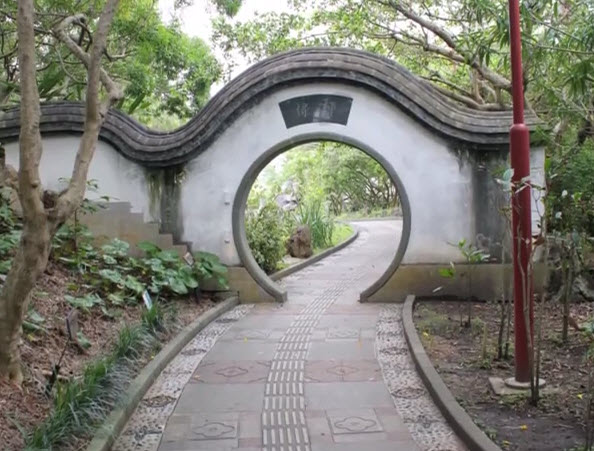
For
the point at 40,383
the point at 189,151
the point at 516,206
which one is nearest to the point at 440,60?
the point at 189,151

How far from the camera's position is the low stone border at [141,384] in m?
4.46

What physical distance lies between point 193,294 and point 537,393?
5719mm

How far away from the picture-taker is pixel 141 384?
18.4 feet

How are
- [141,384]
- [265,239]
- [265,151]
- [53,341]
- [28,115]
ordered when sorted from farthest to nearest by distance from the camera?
[265,239] < [265,151] < [53,341] < [141,384] < [28,115]

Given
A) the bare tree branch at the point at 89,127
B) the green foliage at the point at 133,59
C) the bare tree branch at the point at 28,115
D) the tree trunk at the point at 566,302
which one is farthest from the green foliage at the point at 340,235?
the bare tree branch at the point at 28,115

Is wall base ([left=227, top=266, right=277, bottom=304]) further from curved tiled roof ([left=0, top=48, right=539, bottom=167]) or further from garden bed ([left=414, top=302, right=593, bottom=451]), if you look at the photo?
garden bed ([left=414, top=302, right=593, bottom=451])

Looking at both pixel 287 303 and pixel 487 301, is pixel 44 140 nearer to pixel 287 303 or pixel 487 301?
pixel 287 303

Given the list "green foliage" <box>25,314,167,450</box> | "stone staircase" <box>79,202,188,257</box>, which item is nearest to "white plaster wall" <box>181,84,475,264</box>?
"stone staircase" <box>79,202,188,257</box>

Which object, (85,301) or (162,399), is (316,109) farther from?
(162,399)

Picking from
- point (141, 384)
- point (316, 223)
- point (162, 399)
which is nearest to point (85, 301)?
point (141, 384)

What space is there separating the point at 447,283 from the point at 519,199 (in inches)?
180

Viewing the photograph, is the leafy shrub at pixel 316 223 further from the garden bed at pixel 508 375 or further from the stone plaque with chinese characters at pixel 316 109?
the garden bed at pixel 508 375

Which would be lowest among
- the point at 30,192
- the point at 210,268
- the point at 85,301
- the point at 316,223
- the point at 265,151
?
the point at 85,301

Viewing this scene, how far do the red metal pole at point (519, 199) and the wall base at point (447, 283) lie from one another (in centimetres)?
411
